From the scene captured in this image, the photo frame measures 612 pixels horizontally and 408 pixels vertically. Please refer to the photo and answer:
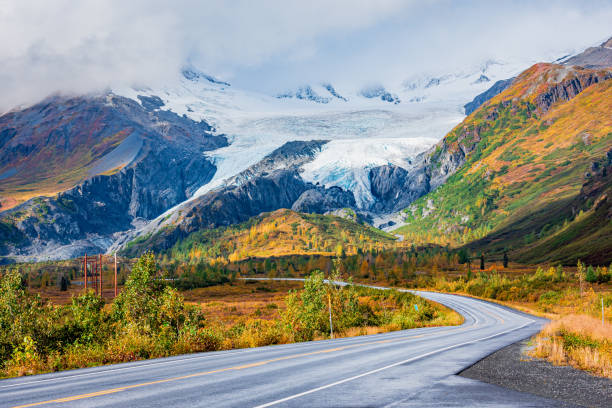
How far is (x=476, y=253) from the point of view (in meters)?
181

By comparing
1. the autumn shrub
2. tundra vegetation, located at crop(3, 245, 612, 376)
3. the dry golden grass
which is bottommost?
the dry golden grass

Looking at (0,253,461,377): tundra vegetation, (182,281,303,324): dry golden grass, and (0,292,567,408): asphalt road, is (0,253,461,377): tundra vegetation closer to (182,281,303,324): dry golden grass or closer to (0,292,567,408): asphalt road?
(0,292,567,408): asphalt road

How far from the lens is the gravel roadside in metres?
9.35

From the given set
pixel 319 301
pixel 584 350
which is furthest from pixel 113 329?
pixel 584 350

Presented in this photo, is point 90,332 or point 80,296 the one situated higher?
point 80,296

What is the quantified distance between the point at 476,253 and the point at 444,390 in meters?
182

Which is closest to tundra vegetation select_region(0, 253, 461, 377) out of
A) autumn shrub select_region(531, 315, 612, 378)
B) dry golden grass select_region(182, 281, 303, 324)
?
autumn shrub select_region(531, 315, 612, 378)

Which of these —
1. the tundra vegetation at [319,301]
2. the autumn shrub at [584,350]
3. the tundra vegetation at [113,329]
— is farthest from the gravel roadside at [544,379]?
the tundra vegetation at [113,329]

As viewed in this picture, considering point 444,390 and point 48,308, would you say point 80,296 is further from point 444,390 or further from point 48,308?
point 444,390

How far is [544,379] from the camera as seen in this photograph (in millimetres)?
11352

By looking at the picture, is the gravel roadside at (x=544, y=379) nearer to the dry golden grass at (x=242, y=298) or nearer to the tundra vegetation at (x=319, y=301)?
the tundra vegetation at (x=319, y=301)

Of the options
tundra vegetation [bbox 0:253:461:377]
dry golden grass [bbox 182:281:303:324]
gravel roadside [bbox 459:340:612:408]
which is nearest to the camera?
gravel roadside [bbox 459:340:612:408]

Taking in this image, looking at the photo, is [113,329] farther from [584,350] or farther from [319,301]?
[584,350]

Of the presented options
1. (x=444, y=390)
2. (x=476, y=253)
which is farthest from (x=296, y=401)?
(x=476, y=253)
